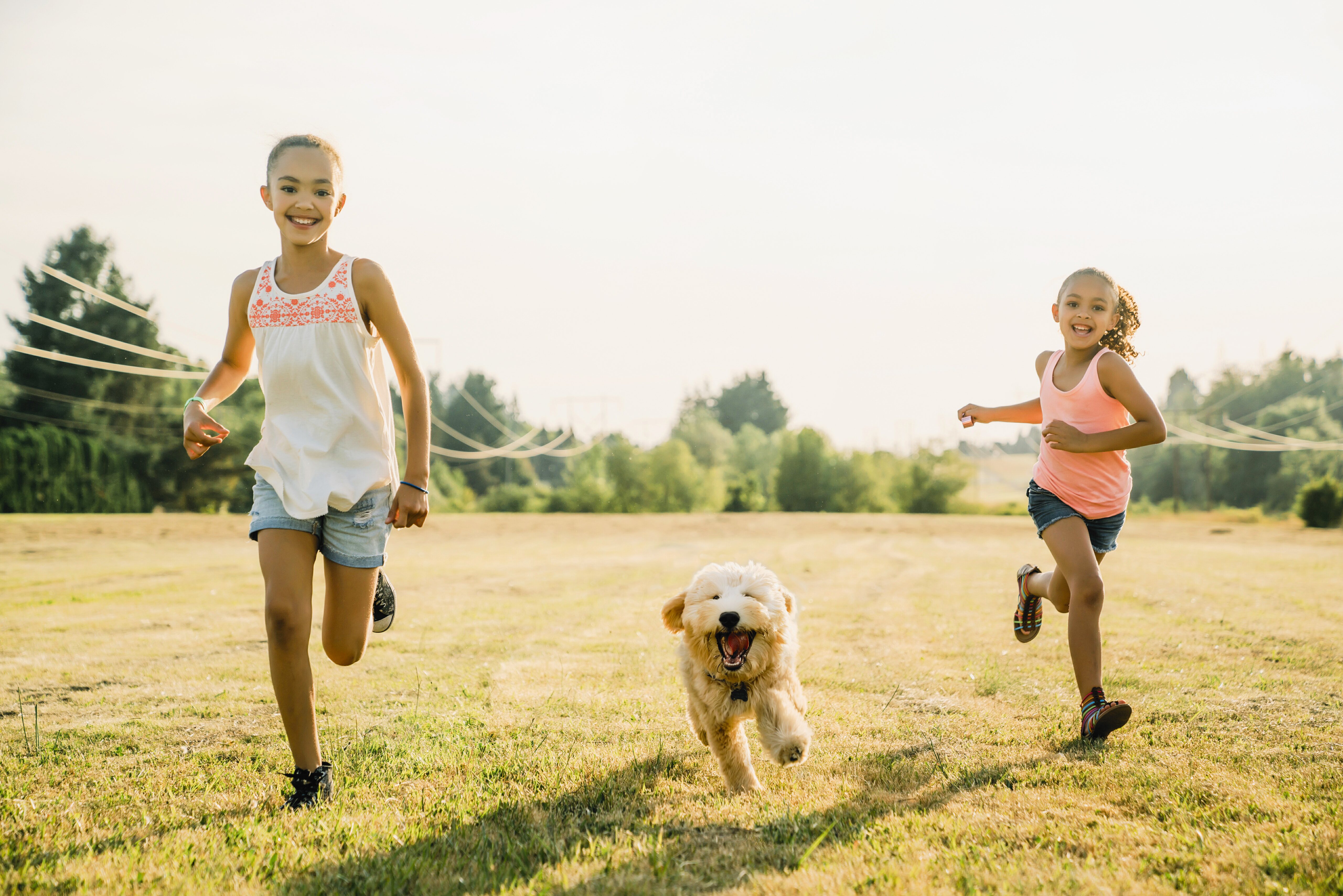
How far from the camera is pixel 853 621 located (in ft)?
27.3

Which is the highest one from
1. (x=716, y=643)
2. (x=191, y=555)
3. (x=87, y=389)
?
(x=87, y=389)

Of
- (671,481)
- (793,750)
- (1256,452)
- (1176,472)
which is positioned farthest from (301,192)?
(1256,452)

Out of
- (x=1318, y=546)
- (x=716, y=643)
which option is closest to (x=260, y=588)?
(x=716, y=643)

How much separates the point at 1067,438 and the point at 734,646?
1.79 metres

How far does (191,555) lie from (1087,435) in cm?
1683

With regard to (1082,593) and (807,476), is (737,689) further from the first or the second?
(807,476)

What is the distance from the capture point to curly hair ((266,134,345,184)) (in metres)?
3.34

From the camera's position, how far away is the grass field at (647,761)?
8.39ft

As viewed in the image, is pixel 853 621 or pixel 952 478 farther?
pixel 952 478

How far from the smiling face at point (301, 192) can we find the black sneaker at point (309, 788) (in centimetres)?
193

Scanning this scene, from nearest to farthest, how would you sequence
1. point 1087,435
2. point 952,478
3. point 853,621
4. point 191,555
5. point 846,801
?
point 846,801 → point 1087,435 → point 853,621 → point 191,555 → point 952,478

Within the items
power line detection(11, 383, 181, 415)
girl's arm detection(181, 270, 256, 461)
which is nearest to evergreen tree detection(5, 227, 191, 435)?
power line detection(11, 383, 181, 415)

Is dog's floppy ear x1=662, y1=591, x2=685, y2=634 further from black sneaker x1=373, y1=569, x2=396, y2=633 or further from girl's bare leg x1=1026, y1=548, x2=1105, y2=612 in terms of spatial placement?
girl's bare leg x1=1026, y1=548, x2=1105, y2=612

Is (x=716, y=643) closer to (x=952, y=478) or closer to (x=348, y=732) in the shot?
(x=348, y=732)
